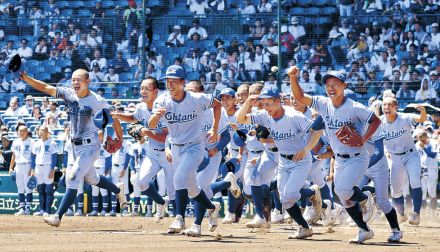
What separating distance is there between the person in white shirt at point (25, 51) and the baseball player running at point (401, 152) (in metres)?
13.1

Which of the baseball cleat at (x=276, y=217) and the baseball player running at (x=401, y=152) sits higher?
the baseball player running at (x=401, y=152)

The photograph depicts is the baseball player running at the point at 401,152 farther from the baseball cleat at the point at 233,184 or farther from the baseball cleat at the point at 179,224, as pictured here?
the baseball cleat at the point at 179,224

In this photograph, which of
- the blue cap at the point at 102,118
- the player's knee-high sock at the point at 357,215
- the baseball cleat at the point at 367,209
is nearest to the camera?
the player's knee-high sock at the point at 357,215

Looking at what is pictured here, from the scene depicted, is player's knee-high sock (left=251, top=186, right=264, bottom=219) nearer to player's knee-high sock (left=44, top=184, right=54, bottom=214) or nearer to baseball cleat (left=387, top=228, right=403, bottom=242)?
baseball cleat (left=387, top=228, right=403, bottom=242)

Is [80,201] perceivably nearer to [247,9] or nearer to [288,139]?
[247,9]

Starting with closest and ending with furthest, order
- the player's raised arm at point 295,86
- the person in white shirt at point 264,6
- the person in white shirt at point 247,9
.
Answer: the player's raised arm at point 295,86, the person in white shirt at point 264,6, the person in white shirt at point 247,9

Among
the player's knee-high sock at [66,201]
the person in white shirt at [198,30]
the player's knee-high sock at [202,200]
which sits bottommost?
the player's knee-high sock at [66,201]

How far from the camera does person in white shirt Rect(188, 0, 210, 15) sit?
28.0 metres

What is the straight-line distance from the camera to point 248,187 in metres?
16.4

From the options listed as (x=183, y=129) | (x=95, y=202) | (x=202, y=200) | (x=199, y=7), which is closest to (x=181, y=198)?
(x=202, y=200)

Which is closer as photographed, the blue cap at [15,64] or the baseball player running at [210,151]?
the blue cap at [15,64]

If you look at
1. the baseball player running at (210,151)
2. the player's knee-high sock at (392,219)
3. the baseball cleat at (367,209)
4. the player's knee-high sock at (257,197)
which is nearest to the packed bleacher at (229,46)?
the baseball player running at (210,151)

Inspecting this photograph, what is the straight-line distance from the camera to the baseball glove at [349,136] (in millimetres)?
12227

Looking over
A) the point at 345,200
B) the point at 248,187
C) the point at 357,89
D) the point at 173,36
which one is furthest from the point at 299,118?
the point at 173,36
